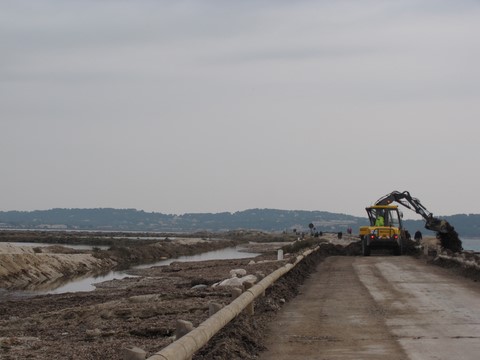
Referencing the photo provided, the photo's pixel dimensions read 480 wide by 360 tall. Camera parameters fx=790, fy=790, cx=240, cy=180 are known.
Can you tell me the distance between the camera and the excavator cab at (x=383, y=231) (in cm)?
4303

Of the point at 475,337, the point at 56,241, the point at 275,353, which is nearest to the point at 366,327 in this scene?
the point at 475,337

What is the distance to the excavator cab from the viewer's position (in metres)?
43.0

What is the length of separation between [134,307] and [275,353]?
664 cm

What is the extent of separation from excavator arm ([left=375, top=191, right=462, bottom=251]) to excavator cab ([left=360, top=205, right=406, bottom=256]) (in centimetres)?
233

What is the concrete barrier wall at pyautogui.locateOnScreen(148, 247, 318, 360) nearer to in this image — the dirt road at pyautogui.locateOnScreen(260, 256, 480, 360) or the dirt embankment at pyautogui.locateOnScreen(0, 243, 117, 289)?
the dirt road at pyautogui.locateOnScreen(260, 256, 480, 360)

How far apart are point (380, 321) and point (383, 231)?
29574mm

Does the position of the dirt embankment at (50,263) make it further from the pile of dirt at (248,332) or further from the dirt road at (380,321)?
the pile of dirt at (248,332)

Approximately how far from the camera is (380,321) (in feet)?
45.6

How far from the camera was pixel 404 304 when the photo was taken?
16734mm

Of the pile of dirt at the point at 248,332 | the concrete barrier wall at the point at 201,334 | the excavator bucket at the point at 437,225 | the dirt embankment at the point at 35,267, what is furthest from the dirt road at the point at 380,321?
the excavator bucket at the point at 437,225

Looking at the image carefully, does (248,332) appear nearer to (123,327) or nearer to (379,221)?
(123,327)

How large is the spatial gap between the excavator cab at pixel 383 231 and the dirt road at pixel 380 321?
19.2 m

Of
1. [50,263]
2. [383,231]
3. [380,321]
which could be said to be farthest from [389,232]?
[380,321]

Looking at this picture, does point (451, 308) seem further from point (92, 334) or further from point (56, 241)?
point (56, 241)
